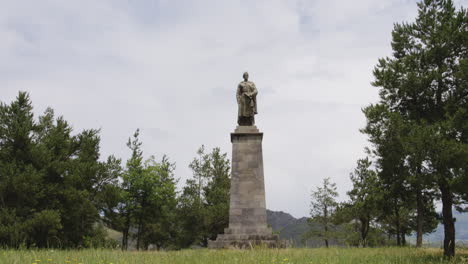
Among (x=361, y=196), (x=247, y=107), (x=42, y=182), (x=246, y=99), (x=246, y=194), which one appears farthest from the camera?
(x=361, y=196)

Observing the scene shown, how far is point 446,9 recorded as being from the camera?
18188 millimetres

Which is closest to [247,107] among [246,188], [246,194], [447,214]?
[246,188]

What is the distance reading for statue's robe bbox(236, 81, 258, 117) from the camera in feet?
61.9

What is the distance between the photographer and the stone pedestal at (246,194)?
16.5 m

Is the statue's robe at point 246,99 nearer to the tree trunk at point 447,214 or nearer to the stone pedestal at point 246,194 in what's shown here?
the stone pedestal at point 246,194

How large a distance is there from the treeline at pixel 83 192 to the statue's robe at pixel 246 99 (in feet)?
32.3

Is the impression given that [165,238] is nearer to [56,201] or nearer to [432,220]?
[56,201]

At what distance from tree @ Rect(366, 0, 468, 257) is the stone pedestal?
6203 millimetres

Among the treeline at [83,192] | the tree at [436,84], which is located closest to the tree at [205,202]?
the treeline at [83,192]

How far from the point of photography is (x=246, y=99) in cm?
1905

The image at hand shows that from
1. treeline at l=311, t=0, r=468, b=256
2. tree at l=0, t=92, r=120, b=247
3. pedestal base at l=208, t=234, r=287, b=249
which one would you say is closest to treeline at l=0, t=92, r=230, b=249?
tree at l=0, t=92, r=120, b=247

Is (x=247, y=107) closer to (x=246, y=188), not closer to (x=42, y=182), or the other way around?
(x=246, y=188)

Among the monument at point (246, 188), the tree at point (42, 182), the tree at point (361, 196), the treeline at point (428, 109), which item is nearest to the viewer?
the treeline at point (428, 109)

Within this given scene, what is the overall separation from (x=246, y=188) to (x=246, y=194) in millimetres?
276
